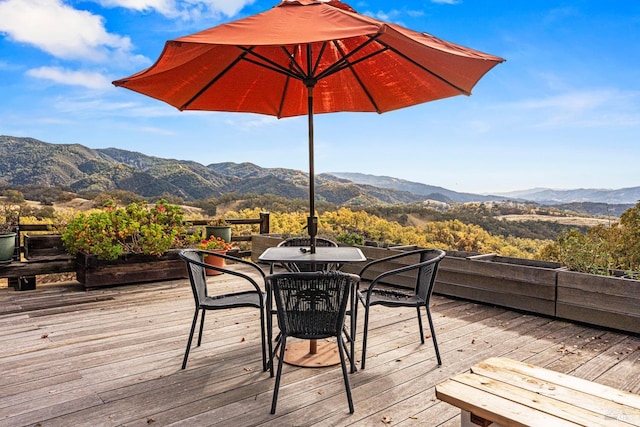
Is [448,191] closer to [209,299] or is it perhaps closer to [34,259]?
[34,259]

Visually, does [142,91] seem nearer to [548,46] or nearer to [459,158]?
[548,46]

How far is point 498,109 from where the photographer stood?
15.7 meters

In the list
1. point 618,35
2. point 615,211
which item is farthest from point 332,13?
point 618,35

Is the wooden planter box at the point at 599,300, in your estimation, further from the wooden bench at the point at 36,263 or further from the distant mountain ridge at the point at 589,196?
the wooden bench at the point at 36,263

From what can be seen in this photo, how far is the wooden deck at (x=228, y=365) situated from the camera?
7.55 ft

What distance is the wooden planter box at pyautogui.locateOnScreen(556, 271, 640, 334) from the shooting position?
3.56 meters

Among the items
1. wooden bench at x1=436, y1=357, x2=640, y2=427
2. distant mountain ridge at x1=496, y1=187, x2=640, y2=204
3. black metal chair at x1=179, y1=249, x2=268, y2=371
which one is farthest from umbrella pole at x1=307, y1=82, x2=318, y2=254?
distant mountain ridge at x1=496, y1=187, x2=640, y2=204

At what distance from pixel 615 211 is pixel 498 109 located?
1129 cm

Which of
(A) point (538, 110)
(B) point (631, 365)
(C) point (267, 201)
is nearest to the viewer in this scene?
(B) point (631, 365)

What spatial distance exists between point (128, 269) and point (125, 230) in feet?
1.65

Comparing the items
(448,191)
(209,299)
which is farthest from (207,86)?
(448,191)

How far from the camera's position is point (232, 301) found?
2941mm

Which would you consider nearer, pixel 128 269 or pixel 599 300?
pixel 599 300

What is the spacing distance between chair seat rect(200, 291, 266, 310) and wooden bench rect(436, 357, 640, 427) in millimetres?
1512
